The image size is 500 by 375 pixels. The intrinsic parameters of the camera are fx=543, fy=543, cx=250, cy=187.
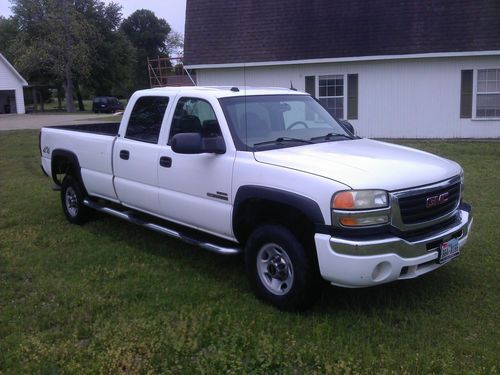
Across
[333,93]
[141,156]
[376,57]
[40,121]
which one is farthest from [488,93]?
[40,121]

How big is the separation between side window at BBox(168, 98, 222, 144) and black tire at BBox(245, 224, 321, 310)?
1.17 m

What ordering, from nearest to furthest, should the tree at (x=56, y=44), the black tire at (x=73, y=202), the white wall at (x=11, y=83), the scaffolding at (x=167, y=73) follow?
the black tire at (x=73, y=202), the scaffolding at (x=167, y=73), the white wall at (x=11, y=83), the tree at (x=56, y=44)

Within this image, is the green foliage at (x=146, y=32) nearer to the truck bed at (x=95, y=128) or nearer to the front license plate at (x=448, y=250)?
the truck bed at (x=95, y=128)

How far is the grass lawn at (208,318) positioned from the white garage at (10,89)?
42.8m

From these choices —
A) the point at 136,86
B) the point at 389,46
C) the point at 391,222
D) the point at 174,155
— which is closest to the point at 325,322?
the point at 391,222

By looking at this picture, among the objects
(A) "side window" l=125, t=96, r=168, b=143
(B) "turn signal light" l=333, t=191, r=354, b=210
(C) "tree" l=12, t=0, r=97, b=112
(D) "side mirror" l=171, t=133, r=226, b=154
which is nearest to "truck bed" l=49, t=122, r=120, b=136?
(A) "side window" l=125, t=96, r=168, b=143

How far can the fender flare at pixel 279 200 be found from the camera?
13.4 feet

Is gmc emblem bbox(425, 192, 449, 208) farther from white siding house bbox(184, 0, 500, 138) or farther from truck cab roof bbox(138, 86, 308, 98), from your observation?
white siding house bbox(184, 0, 500, 138)

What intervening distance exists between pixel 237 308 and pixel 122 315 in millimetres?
963

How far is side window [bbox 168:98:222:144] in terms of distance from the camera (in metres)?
5.24

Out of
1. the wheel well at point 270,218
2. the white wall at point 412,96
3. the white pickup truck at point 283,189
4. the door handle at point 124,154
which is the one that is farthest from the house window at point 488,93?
the wheel well at point 270,218

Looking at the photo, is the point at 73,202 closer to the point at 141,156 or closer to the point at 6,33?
the point at 141,156

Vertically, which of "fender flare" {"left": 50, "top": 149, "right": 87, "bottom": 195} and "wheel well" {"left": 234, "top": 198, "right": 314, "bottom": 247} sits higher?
→ "fender flare" {"left": 50, "top": 149, "right": 87, "bottom": 195}

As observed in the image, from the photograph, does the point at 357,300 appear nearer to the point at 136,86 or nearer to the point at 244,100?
the point at 244,100
